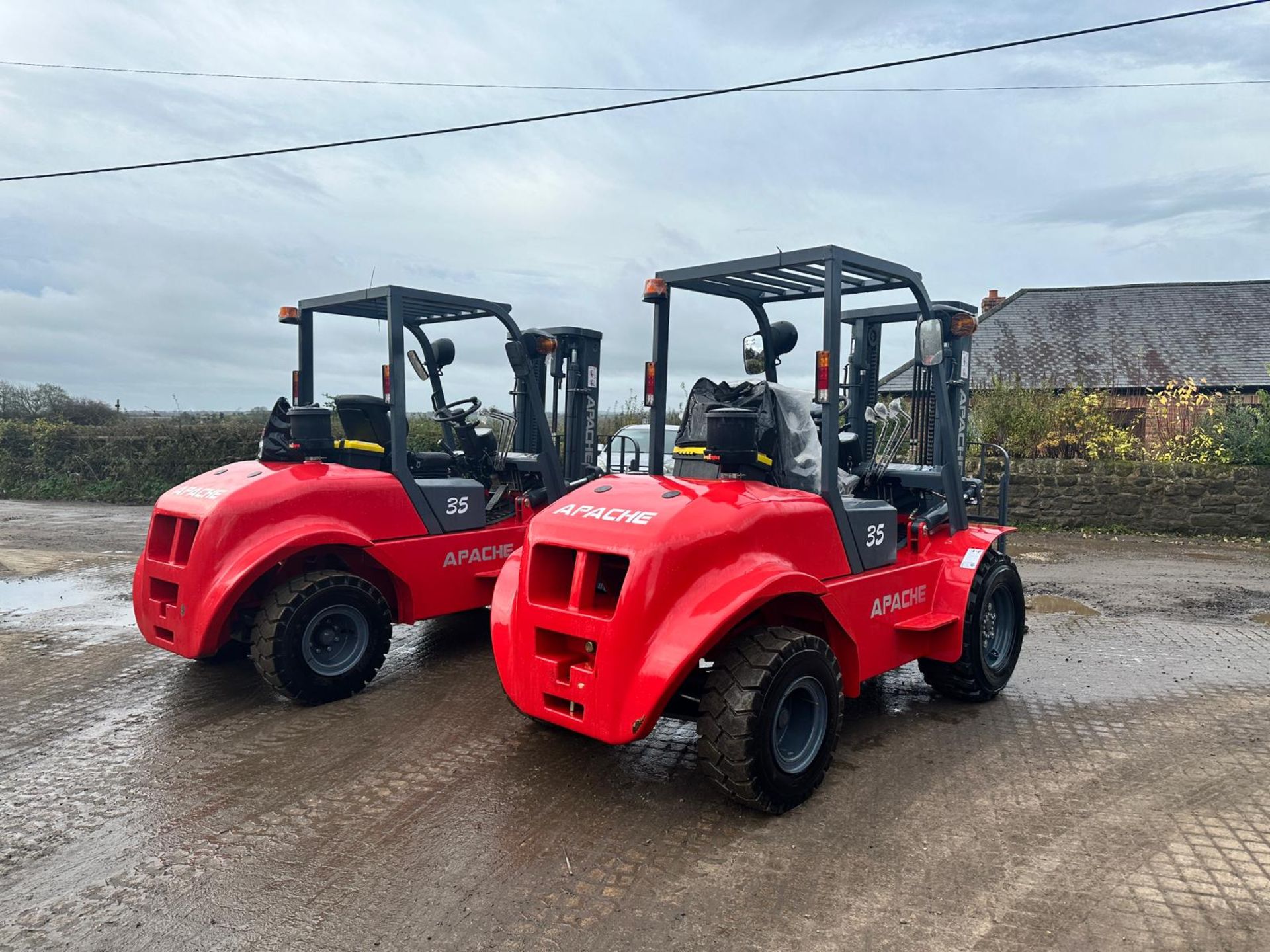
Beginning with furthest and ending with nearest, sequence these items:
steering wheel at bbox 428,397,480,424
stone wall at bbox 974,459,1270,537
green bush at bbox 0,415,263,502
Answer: green bush at bbox 0,415,263,502 < stone wall at bbox 974,459,1270,537 < steering wheel at bbox 428,397,480,424

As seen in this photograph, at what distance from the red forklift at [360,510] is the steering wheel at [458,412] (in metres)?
0.01

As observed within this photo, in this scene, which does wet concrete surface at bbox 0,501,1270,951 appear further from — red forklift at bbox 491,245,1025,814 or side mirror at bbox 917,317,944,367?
side mirror at bbox 917,317,944,367

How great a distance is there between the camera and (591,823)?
153 inches

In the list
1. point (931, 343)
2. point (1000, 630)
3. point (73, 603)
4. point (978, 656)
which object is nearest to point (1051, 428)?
point (1000, 630)

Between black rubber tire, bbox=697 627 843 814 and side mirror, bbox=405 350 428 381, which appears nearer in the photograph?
black rubber tire, bbox=697 627 843 814

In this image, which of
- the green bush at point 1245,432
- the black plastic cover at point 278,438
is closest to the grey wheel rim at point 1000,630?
the black plastic cover at point 278,438

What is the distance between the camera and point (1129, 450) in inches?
616

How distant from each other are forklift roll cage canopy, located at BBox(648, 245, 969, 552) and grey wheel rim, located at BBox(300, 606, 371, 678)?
220 centimetres

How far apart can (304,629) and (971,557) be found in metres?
4.12

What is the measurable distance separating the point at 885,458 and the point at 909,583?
0.86m

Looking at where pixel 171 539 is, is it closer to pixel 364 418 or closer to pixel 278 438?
pixel 278 438

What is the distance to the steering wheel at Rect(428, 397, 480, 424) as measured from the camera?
7.16 metres

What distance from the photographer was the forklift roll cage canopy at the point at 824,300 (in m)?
4.50

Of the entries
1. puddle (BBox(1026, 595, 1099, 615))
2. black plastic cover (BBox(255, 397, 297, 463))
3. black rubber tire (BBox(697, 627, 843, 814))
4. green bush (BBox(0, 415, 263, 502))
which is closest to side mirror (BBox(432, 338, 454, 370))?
black plastic cover (BBox(255, 397, 297, 463))
